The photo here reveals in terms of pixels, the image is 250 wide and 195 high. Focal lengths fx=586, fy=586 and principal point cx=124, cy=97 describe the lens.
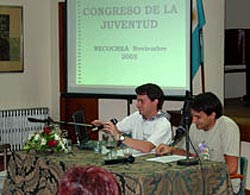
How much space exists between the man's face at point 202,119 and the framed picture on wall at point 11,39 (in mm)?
4323

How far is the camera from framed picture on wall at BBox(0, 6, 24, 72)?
7527mm

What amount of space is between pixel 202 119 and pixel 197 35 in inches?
61.8

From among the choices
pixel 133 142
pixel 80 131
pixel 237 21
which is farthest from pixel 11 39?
pixel 133 142

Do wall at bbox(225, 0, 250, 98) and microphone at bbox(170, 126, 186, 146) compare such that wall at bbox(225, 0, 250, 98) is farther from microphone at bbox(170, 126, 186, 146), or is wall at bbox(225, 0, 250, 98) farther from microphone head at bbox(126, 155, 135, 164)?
microphone head at bbox(126, 155, 135, 164)

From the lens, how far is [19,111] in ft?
25.1

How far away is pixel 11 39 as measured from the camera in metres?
7.61

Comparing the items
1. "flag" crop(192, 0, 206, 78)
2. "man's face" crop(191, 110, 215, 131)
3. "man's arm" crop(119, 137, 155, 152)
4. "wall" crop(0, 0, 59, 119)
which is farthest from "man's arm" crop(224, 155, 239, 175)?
"wall" crop(0, 0, 59, 119)

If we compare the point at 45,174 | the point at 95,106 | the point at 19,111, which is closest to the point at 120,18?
the point at 45,174

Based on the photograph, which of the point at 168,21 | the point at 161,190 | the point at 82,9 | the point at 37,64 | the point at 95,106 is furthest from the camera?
the point at 37,64

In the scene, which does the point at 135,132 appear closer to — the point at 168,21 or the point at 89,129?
the point at 89,129

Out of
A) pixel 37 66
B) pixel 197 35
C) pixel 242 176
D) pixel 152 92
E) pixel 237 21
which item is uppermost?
pixel 237 21

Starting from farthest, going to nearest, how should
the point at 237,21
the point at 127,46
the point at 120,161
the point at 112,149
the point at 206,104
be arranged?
the point at 237,21 < the point at 127,46 < the point at 206,104 < the point at 112,149 < the point at 120,161

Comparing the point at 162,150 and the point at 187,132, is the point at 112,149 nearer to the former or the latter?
the point at 162,150

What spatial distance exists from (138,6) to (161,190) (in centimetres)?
206
